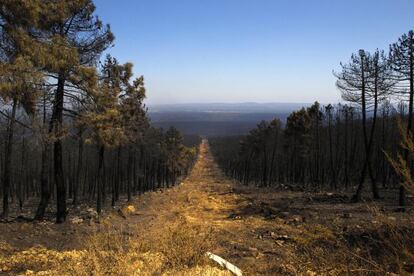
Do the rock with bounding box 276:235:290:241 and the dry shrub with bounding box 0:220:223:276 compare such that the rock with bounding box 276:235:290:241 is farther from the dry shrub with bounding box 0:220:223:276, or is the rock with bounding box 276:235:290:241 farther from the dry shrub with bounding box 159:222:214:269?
the dry shrub with bounding box 159:222:214:269

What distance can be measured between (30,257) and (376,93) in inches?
937

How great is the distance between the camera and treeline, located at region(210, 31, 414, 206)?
26.7m

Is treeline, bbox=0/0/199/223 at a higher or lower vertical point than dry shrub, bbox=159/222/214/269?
higher

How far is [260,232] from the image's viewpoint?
1867 centimetres

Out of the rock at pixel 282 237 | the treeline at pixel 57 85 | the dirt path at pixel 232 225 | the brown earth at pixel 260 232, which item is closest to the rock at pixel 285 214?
the brown earth at pixel 260 232

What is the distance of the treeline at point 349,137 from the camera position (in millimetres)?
26727

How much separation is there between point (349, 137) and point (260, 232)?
5914 cm

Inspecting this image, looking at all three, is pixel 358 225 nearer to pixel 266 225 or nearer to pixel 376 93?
pixel 266 225

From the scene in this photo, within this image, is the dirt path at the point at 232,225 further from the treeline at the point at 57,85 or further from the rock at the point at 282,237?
the treeline at the point at 57,85

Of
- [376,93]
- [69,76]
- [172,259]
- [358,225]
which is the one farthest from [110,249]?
[376,93]

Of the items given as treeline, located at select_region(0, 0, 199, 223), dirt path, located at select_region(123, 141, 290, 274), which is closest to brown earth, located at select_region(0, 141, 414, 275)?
dirt path, located at select_region(123, 141, 290, 274)

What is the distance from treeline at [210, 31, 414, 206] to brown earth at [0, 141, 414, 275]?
1.56 m

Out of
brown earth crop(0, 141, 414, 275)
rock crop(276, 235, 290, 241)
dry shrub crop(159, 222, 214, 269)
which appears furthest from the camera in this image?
rock crop(276, 235, 290, 241)

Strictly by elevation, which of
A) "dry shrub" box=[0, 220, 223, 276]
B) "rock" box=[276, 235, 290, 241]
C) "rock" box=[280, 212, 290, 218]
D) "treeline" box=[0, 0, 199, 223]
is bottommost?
"rock" box=[280, 212, 290, 218]
